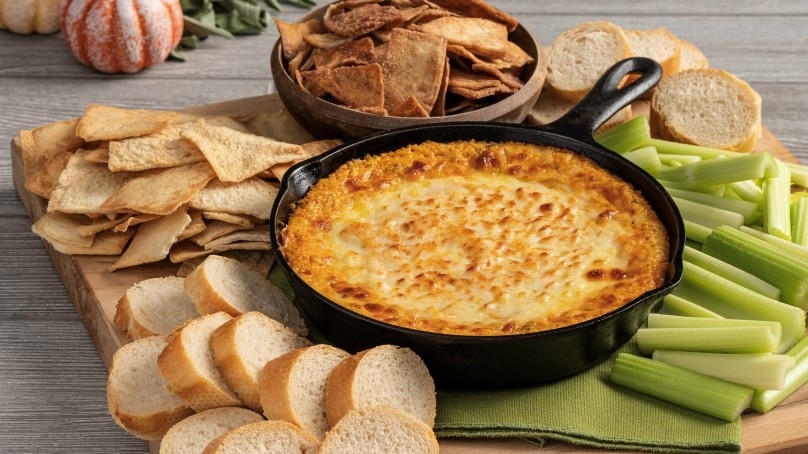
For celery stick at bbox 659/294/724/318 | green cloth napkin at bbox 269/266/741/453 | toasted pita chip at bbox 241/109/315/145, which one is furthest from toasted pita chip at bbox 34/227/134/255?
celery stick at bbox 659/294/724/318

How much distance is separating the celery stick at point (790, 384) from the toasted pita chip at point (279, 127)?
2198 millimetres

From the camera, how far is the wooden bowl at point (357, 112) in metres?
4.59

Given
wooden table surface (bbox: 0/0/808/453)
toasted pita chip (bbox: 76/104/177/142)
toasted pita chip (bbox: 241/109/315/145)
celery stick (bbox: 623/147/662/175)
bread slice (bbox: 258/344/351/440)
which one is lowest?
wooden table surface (bbox: 0/0/808/453)

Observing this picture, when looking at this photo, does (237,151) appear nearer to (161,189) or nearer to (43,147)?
(161,189)

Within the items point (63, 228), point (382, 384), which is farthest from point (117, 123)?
point (382, 384)

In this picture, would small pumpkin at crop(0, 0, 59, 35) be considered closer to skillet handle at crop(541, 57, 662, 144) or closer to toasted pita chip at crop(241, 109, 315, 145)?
toasted pita chip at crop(241, 109, 315, 145)

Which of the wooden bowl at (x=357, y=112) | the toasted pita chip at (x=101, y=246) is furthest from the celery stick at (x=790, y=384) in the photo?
Result: the toasted pita chip at (x=101, y=246)

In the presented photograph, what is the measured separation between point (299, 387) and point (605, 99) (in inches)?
76.3

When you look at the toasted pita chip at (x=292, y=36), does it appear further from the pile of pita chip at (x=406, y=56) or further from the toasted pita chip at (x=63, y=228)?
the toasted pita chip at (x=63, y=228)

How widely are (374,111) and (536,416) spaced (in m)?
1.59

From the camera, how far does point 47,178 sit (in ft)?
15.0

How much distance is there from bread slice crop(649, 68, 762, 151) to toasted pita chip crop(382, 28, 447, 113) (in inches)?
41.3

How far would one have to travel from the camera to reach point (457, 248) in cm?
394

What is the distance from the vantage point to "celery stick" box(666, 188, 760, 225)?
4449 mm
